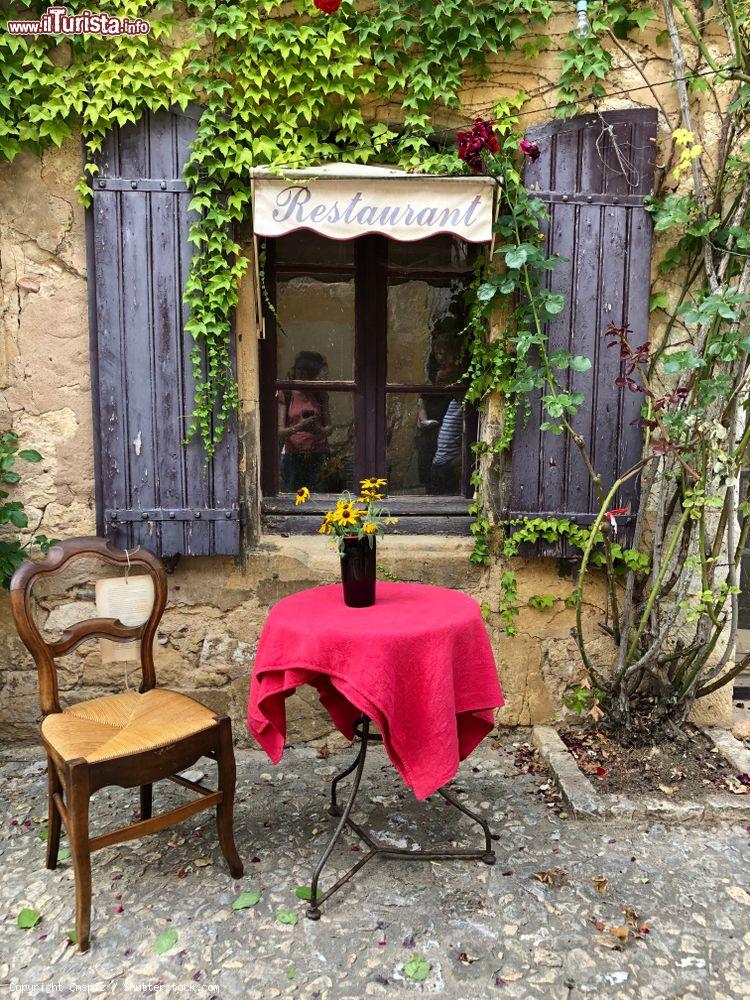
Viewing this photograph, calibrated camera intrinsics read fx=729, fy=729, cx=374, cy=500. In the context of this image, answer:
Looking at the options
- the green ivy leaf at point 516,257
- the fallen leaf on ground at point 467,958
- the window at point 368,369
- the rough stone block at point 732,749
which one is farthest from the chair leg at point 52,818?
the rough stone block at point 732,749

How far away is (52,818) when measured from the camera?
2.53 meters

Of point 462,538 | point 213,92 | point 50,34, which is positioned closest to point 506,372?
point 462,538

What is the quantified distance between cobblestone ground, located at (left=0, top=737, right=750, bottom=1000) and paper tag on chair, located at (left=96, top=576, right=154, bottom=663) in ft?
2.70

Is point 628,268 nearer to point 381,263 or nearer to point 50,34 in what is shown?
point 381,263

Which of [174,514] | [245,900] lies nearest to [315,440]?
[174,514]

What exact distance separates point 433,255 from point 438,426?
0.84 metres

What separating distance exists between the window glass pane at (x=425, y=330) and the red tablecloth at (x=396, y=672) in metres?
1.54

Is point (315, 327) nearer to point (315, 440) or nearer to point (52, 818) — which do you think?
point (315, 440)

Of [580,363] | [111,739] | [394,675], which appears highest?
[580,363]

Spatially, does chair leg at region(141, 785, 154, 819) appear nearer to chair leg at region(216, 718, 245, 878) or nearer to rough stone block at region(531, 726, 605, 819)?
chair leg at region(216, 718, 245, 878)

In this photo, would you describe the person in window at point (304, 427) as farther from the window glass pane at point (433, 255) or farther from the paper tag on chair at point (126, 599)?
the paper tag on chair at point (126, 599)

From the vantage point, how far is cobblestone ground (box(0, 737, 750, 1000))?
207cm

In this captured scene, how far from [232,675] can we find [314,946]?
1.51m

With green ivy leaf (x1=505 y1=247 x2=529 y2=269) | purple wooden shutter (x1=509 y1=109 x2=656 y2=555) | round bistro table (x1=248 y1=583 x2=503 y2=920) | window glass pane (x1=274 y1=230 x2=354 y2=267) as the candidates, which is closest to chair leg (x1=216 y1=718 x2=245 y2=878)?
round bistro table (x1=248 y1=583 x2=503 y2=920)
